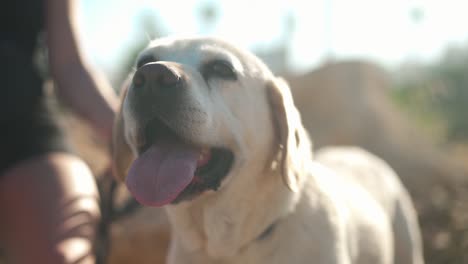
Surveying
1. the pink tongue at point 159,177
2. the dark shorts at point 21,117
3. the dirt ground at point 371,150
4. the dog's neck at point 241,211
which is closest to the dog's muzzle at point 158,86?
the pink tongue at point 159,177

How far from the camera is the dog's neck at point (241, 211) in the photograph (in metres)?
2.52

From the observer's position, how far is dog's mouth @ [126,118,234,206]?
224 cm

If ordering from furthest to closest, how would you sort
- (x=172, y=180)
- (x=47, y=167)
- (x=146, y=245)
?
1. (x=146, y=245)
2. (x=47, y=167)
3. (x=172, y=180)

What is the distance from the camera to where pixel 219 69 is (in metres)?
2.45

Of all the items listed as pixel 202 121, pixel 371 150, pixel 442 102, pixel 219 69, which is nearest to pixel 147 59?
pixel 219 69

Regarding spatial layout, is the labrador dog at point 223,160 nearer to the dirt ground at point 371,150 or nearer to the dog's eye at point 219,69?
the dog's eye at point 219,69

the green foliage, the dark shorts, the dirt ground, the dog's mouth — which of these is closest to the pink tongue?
the dog's mouth

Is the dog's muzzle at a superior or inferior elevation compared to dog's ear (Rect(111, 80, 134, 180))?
superior

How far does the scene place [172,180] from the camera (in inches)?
88.0

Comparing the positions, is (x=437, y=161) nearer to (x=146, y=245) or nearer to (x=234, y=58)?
(x=146, y=245)

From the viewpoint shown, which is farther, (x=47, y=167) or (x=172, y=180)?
(x=47, y=167)

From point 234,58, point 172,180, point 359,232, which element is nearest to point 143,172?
point 172,180

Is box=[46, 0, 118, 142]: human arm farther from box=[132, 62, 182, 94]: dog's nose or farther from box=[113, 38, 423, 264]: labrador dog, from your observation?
box=[132, 62, 182, 94]: dog's nose

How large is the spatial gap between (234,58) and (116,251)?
2.60 metres
